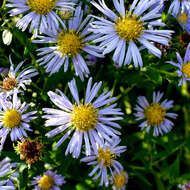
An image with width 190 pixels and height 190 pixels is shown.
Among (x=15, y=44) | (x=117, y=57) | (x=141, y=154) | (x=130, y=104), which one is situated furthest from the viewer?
(x=130, y=104)

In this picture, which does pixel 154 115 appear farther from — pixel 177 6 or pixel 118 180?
pixel 177 6

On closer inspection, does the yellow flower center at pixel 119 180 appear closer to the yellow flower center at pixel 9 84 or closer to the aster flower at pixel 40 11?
the yellow flower center at pixel 9 84

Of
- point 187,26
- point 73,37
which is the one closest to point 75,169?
point 73,37

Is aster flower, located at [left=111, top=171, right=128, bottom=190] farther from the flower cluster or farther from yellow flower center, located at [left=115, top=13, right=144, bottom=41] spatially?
yellow flower center, located at [left=115, top=13, right=144, bottom=41]

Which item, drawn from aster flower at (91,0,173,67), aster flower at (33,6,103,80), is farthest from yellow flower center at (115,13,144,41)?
aster flower at (33,6,103,80)

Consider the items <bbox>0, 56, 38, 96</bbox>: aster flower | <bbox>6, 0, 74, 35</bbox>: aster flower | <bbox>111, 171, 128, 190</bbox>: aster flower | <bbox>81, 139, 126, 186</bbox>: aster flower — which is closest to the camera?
<bbox>6, 0, 74, 35</bbox>: aster flower

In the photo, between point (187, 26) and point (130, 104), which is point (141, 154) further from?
point (187, 26)

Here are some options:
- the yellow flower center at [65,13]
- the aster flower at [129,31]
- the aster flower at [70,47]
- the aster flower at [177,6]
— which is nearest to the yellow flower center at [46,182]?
the aster flower at [70,47]

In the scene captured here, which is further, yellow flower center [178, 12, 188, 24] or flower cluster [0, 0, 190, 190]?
yellow flower center [178, 12, 188, 24]
